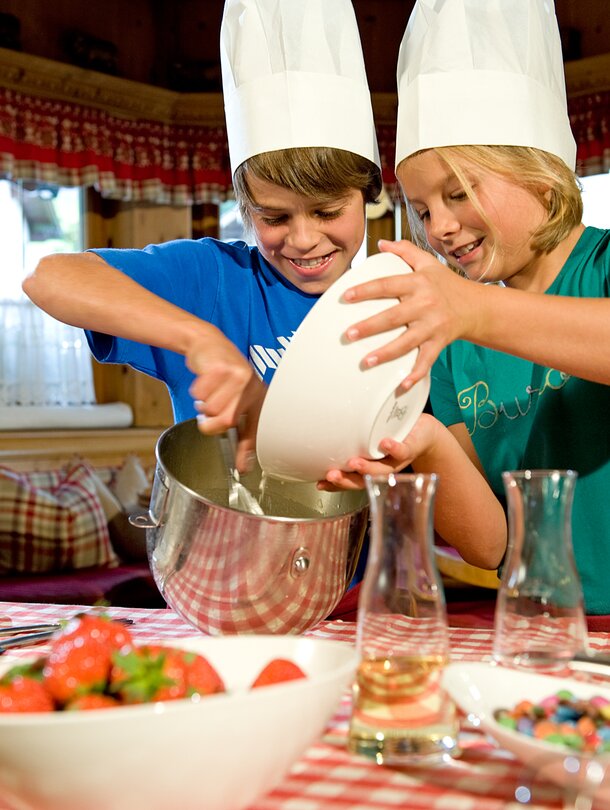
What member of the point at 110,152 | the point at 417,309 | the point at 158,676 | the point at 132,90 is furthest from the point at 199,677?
the point at 132,90

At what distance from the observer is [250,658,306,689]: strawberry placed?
0.60m

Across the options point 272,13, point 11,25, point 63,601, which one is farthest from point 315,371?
point 11,25

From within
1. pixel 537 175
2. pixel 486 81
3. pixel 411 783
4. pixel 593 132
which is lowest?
pixel 411 783

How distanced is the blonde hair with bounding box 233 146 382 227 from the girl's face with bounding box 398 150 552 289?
96mm

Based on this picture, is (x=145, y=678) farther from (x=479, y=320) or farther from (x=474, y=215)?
(x=474, y=215)

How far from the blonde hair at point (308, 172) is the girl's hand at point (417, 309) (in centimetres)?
40

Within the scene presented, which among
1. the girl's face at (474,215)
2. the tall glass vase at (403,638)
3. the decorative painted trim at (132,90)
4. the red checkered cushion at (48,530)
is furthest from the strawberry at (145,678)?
the decorative painted trim at (132,90)

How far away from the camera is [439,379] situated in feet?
4.59

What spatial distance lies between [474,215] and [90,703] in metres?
0.79

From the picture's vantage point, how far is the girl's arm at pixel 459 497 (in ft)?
3.59

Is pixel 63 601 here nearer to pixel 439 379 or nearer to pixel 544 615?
pixel 439 379

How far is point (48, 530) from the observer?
3.17m

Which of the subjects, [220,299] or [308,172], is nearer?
[308,172]

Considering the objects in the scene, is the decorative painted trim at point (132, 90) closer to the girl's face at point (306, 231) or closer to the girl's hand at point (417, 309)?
the girl's face at point (306, 231)
